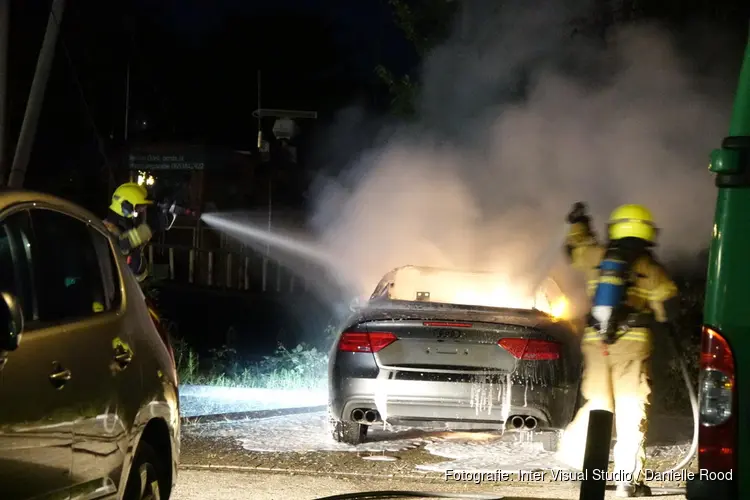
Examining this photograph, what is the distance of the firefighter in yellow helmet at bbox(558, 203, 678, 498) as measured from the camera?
19.8ft

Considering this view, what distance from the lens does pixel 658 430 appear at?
870 centimetres

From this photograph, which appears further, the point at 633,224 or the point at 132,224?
the point at 132,224

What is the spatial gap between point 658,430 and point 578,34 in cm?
Result: 600

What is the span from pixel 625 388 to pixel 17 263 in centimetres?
381

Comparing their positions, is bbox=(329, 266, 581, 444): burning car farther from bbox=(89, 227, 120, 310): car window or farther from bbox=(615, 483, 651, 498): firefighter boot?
bbox=(89, 227, 120, 310): car window

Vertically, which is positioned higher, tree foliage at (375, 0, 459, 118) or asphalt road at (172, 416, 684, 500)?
tree foliage at (375, 0, 459, 118)

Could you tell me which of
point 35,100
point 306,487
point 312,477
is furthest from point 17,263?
point 35,100

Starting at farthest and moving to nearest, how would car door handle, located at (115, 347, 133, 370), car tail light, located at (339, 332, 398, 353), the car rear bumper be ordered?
1. car tail light, located at (339, 332, 398, 353)
2. the car rear bumper
3. car door handle, located at (115, 347, 133, 370)

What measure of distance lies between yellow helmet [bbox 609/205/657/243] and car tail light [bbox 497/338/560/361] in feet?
3.27

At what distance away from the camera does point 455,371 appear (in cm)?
678

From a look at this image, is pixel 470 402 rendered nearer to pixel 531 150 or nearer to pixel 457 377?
pixel 457 377

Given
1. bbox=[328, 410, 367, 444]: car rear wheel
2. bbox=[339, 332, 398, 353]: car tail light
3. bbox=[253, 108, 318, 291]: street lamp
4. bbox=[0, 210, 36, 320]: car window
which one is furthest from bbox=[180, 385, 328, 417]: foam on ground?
bbox=[253, 108, 318, 291]: street lamp

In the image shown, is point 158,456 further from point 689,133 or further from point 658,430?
point 689,133

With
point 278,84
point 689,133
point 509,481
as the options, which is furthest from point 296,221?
point 509,481
